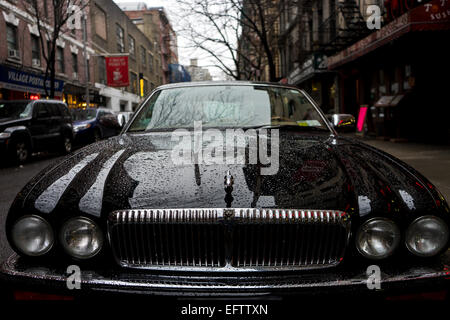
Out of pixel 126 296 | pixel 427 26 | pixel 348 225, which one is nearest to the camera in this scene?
pixel 126 296

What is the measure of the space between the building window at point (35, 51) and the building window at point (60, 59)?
2769 millimetres

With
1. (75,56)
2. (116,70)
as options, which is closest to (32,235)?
(75,56)

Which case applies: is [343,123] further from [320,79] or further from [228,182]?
[320,79]

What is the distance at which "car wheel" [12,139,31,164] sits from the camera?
10.5 m

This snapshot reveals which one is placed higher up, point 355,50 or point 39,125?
point 355,50

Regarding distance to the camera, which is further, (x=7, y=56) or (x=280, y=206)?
(x=7, y=56)

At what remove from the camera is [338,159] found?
2.20 m

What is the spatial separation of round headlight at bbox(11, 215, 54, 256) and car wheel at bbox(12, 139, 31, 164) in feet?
31.9

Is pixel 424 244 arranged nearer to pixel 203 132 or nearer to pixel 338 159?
pixel 338 159

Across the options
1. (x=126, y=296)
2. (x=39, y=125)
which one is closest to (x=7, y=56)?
(x=39, y=125)

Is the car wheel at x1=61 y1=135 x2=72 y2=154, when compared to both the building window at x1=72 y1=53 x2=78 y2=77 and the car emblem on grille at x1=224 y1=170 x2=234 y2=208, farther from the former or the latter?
the building window at x1=72 y1=53 x2=78 y2=77

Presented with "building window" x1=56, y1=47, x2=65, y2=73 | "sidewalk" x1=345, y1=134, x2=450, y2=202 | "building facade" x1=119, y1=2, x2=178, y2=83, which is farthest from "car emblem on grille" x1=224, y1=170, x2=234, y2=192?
"building facade" x1=119, y1=2, x2=178, y2=83

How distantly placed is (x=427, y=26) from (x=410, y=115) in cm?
438

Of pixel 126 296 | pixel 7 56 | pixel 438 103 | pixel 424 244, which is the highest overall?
pixel 7 56
